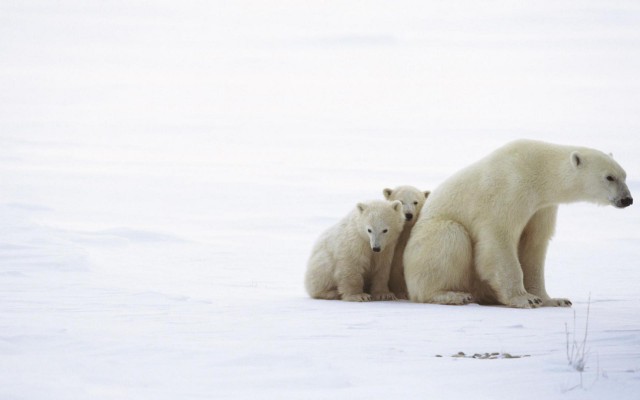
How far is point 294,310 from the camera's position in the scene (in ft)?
26.1

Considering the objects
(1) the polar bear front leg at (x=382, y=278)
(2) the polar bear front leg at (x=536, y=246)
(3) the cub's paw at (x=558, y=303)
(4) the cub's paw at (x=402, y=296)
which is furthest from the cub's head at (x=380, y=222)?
(3) the cub's paw at (x=558, y=303)

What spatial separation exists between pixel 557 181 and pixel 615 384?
385cm

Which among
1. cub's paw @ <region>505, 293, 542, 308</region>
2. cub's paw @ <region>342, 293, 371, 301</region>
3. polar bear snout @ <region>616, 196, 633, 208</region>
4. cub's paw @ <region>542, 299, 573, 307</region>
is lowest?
cub's paw @ <region>342, 293, 371, 301</region>

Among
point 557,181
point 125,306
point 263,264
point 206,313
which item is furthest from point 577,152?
point 263,264

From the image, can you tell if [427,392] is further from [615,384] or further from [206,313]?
[206,313]

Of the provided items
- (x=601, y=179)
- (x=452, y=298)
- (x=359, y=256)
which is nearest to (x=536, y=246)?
(x=601, y=179)

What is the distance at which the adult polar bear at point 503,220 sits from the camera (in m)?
8.39

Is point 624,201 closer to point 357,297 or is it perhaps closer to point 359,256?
point 359,256

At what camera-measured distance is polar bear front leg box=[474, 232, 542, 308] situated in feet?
27.6

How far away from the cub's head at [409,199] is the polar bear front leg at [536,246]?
1.15 m

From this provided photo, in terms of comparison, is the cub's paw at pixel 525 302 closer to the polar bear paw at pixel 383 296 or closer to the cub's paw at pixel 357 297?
the polar bear paw at pixel 383 296

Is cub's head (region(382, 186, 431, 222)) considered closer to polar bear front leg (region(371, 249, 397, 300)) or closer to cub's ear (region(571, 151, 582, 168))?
polar bear front leg (region(371, 249, 397, 300))

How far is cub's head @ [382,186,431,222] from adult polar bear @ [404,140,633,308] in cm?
42

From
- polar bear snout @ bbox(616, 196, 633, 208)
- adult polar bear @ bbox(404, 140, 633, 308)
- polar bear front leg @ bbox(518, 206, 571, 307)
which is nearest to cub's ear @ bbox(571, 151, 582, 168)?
adult polar bear @ bbox(404, 140, 633, 308)
